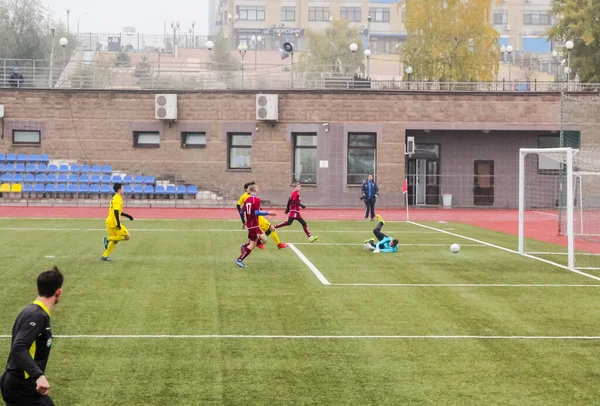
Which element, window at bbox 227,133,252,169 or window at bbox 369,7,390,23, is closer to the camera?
window at bbox 227,133,252,169

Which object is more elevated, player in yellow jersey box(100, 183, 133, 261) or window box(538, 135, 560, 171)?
window box(538, 135, 560, 171)

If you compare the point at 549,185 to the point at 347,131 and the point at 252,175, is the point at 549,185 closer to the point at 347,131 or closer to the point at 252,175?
the point at 347,131

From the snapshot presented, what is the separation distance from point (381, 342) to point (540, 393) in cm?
311

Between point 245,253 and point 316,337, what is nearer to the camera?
point 316,337

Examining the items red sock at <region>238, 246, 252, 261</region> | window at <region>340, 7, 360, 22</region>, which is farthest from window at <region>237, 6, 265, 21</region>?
red sock at <region>238, 246, 252, 261</region>

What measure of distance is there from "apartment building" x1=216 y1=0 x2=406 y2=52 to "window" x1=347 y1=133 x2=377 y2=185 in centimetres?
7553

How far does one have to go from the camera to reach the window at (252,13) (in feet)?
413

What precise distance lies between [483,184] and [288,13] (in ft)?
263

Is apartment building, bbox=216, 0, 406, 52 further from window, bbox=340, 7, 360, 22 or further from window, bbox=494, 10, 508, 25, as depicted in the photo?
window, bbox=494, 10, 508, 25

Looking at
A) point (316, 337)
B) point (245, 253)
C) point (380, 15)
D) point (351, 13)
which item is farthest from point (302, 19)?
point (316, 337)

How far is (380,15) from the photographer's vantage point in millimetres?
127312

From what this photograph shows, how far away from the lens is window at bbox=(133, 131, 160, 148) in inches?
1933

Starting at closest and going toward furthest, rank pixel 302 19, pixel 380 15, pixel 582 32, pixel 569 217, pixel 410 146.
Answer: pixel 569 217
pixel 410 146
pixel 582 32
pixel 302 19
pixel 380 15

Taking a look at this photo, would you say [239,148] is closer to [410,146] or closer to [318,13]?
[410,146]
